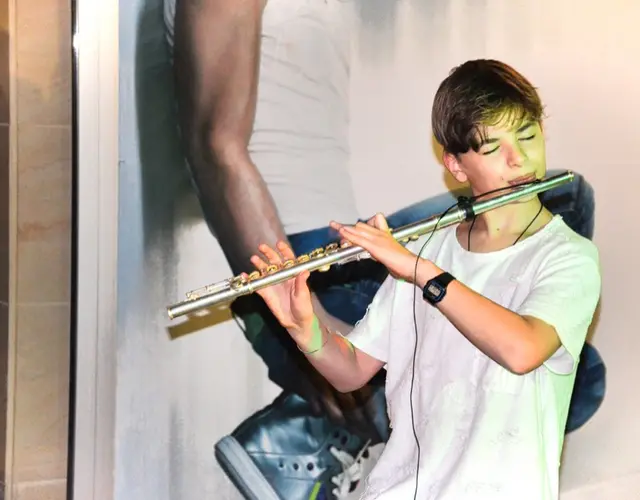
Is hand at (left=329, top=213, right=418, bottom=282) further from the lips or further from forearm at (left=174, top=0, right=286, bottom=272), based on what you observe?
forearm at (left=174, top=0, right=286, bottom=272)

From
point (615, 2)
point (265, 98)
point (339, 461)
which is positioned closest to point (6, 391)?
point (339, 461)

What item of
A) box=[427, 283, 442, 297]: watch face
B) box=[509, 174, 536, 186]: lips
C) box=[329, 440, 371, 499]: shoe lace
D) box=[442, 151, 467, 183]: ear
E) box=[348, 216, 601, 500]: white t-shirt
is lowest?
box=[329, 440, 371, 499]: shoe lace

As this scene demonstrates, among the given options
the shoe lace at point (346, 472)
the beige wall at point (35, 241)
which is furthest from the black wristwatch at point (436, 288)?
the beige wall at point (35, 241)

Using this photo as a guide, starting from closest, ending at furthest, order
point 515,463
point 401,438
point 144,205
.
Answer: point 515,463
point 401,438
point 144,205

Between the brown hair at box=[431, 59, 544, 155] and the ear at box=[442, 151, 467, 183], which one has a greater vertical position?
the brown hair at box=[431, 59, 544, 155]

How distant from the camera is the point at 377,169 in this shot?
5.91 ft

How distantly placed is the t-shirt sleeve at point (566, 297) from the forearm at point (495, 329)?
0.05 m

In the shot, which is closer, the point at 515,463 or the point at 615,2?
the point at 515,463

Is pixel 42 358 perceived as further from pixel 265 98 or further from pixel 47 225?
pixel 265 98

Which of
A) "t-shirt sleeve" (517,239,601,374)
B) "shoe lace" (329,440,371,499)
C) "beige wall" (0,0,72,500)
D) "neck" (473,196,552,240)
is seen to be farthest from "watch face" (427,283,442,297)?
"beige wall" (0,0,72,500)

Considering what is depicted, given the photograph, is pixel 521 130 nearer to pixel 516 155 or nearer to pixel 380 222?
pixel 516 155

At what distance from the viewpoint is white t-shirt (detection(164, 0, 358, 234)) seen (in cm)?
174

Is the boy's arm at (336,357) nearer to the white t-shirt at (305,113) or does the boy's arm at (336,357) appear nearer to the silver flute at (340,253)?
the silver flute at (340,253)

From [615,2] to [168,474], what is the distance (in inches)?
60.0
